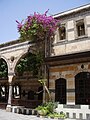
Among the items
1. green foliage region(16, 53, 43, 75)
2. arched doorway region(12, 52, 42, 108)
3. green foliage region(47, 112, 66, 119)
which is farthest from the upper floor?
green foliage region(47, 112, 66, 119)

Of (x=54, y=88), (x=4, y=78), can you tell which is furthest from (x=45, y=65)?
(x=4, y=78)

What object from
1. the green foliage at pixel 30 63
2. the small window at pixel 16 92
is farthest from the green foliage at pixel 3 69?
the small window at pixel 16 92

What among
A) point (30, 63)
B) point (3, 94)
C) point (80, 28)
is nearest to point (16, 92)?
point (3, 94)

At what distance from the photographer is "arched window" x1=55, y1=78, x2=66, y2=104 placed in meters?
13.8

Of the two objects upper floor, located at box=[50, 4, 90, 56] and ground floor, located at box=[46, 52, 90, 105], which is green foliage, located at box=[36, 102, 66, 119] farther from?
upper floor, located at box=[50, 4, 90, 56]

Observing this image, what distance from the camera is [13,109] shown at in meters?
16.6

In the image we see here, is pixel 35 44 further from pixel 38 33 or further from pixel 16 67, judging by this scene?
pixel 16 67

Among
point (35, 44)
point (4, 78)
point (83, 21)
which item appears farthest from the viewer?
point (4, 78)

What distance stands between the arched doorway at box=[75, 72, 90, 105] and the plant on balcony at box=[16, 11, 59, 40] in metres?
4.07

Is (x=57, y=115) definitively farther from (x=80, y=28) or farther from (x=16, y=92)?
(x=16, y=92)

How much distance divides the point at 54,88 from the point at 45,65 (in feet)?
6.09

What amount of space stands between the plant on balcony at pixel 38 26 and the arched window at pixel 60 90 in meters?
3.53

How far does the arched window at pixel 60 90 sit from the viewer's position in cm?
1382

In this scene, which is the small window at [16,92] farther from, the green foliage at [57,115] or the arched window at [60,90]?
the green foliage at [57,115]
